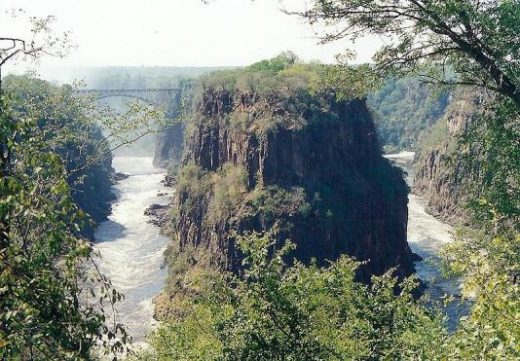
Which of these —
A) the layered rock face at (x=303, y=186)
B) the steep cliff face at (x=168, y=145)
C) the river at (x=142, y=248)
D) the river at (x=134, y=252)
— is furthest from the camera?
the steep cliff face at (x=168, y=145)

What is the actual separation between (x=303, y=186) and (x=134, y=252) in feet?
101

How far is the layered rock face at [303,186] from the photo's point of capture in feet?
184

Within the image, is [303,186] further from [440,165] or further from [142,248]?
A: [440,165]

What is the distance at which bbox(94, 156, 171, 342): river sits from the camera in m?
57.3

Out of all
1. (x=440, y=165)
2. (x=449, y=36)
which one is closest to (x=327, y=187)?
(x=449, y=36)

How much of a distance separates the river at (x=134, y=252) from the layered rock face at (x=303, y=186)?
7.03 meters

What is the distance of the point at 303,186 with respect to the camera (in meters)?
58.1

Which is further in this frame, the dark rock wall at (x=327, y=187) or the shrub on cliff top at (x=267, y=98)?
the shrub on cliff top at (x=267, y=98)

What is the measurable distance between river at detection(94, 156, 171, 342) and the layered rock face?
7.03m

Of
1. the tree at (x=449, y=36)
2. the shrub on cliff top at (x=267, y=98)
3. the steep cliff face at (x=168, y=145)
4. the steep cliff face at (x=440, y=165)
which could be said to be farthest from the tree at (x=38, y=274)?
the steep cliff face at (x=168, y=145)

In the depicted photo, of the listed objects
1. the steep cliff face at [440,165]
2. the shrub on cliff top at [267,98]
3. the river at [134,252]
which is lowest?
the river at [134,252]

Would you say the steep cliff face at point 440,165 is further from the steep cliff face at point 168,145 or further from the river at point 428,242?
the steep cliff face at point 168,145

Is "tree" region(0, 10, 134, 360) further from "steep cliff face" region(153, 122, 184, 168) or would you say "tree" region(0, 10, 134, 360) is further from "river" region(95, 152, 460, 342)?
"steep cliff face" region(153, 122, 184, 168)

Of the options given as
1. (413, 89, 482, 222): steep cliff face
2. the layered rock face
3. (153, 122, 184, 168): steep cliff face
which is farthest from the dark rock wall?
(153, 122, 184, 168): steep cliff face
